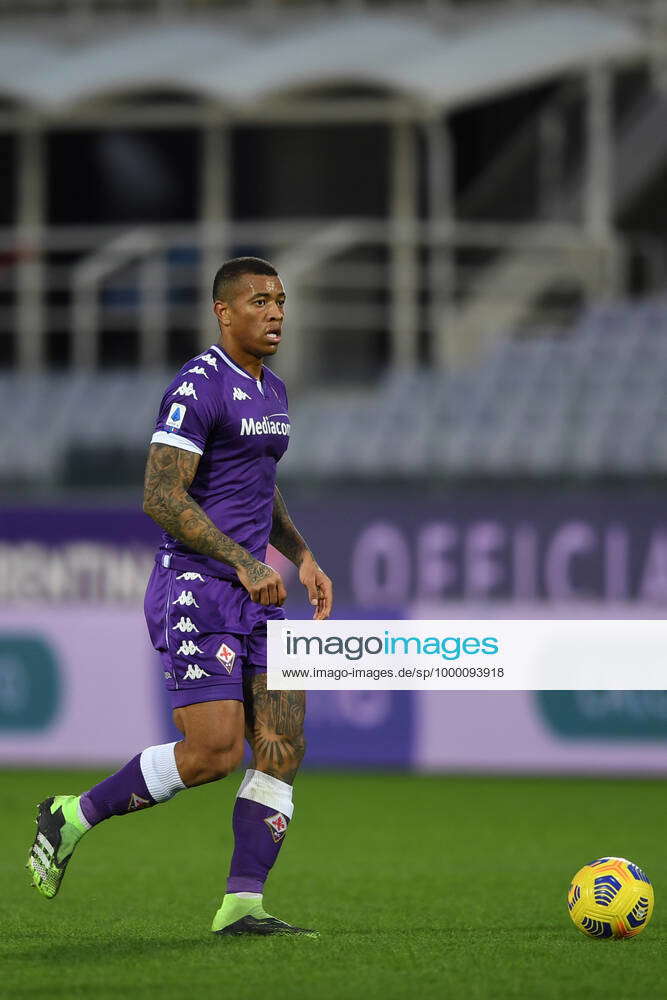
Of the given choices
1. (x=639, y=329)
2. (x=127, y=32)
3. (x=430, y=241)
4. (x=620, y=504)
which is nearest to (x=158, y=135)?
(x=127, y=32)

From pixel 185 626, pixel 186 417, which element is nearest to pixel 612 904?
pixel 185 626

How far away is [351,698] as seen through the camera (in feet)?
42.2

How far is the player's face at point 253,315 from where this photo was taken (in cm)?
569

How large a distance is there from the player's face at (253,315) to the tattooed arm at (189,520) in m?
0.43

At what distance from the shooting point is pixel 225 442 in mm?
5613

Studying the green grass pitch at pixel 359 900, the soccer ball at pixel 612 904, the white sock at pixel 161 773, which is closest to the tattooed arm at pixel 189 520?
the white sock at pixel 161 773

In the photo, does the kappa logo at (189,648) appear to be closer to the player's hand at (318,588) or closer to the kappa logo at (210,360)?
the player's hand at (318,588)

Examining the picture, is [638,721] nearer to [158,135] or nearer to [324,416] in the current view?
[324,416]

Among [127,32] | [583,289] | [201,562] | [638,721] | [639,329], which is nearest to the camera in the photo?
[201,562]

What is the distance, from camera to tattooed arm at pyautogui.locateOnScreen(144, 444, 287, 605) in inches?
209

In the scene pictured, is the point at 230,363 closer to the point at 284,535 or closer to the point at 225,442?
the point at 225,442

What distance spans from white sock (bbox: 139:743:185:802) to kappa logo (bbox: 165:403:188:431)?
906mm

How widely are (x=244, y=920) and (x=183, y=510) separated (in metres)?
1.25

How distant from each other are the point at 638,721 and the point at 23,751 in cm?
413
